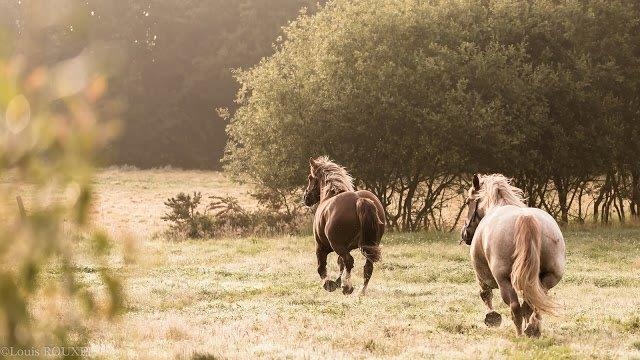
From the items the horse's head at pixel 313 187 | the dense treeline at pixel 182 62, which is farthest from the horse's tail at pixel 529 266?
the dense treeline at pixel 182 62

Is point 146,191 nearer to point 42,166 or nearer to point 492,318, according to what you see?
point 492,318

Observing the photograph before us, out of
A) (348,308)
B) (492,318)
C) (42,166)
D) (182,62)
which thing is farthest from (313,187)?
(182,62)

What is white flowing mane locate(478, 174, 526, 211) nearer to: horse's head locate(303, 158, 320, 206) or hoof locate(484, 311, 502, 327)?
hoof locate(484, 311, 502, 327)

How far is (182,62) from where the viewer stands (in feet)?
208

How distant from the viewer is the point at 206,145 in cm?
6309

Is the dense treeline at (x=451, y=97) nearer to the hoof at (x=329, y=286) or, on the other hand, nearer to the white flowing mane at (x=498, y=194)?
the hoof at (x=329, y=286)

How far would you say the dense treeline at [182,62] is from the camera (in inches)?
2386

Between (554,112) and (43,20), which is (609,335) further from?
(554,112)

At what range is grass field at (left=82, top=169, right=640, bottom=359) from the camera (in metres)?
9.07

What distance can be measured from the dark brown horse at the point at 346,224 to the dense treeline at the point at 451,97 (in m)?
11.2

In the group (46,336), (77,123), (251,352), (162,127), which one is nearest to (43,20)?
(77,123)

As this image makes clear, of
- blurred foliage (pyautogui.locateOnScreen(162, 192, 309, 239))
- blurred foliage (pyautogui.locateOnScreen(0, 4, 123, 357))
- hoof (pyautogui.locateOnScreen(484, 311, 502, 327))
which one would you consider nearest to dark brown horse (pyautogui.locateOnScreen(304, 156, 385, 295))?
hoof (pyautogui.locateOnScreen(484, 311, 502, 327))

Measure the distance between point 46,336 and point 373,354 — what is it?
7245 mm

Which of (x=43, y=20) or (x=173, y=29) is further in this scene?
(x=173, y=29)
